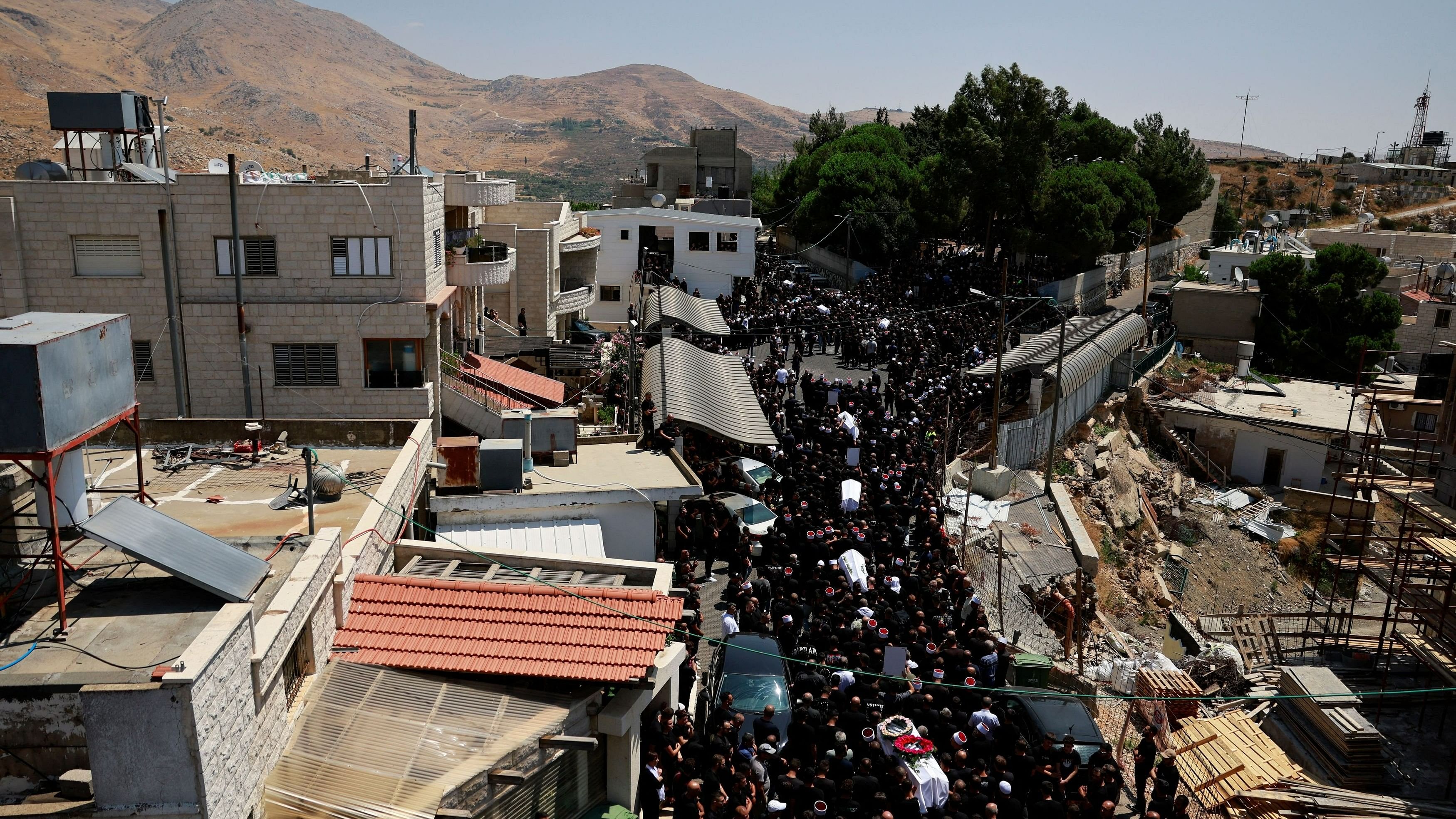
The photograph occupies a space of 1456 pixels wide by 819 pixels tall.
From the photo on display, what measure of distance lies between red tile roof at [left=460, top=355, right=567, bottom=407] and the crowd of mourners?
461cm

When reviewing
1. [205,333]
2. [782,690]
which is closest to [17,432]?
[782,690]

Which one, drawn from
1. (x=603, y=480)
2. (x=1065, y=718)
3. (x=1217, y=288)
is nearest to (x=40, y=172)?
(x=603, y=480)

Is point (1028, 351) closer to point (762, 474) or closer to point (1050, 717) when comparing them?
point (762, 474)

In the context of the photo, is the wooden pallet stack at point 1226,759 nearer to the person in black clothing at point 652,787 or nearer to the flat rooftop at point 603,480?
the person in black clothing at point 652,787

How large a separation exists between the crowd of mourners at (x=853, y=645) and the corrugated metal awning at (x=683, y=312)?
5071 millimetres

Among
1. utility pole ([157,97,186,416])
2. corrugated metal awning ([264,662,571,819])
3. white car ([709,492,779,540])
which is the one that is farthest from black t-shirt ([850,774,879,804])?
utility pole ([157,97,186,416])

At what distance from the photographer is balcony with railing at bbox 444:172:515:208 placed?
25.1m

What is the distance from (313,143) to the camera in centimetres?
13162

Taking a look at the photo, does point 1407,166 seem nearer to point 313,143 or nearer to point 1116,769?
point 1116,769

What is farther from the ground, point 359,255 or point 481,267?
point 359,255

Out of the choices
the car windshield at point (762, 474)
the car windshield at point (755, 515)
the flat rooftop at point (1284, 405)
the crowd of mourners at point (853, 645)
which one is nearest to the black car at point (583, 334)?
the crowd of mourners at point (853, 645)

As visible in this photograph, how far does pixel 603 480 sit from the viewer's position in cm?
1595

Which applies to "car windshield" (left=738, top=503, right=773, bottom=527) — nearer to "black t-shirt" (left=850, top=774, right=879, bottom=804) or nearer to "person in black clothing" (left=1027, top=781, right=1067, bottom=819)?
"black t-shirt" (left=850, top=774, right=879, bottom=804)

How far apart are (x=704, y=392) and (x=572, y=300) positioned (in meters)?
14.5
